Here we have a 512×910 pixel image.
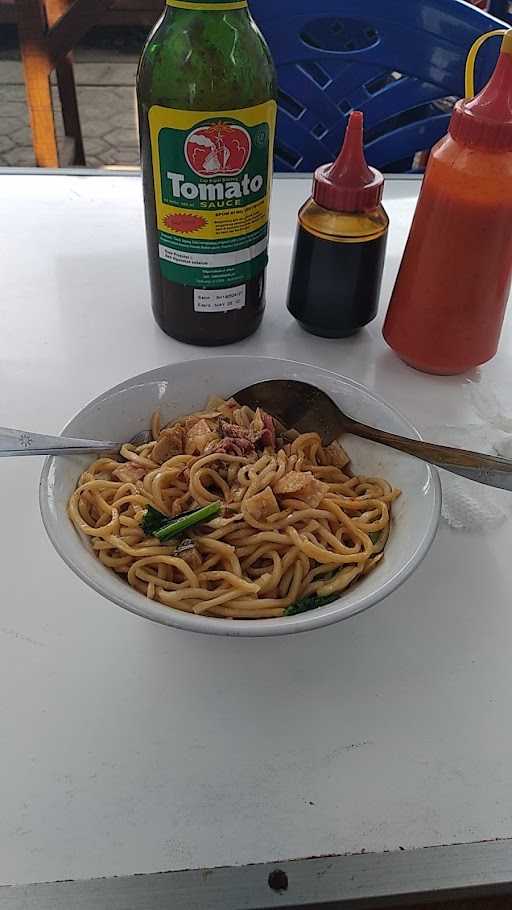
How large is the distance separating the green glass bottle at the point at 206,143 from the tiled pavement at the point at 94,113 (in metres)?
2.59

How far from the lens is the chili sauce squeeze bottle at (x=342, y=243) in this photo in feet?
2.56

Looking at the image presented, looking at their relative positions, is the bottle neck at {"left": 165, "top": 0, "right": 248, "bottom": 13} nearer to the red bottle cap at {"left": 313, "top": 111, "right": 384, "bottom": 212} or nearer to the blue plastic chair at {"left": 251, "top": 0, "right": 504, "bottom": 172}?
the red bottle cap at {"left": 313, "top": 111, "right": 384, "bottom": 212}

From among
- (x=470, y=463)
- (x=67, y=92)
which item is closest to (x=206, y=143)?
(x=470, y=463)

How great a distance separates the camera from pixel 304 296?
88 centimetres

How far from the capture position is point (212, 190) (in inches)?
28.7

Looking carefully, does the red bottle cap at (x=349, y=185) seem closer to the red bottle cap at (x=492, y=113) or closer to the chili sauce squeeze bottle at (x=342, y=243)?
the chili sauce squeeze bottle at (x=342, y=243)

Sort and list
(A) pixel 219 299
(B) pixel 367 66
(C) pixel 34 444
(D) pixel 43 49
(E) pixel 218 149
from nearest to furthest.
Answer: (C) pixel 34 444 < (E) pixel 218 149 < (A) pixel 219 299 < (B) pixel 367 66 < (D) pixel 43 49

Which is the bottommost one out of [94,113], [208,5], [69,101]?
[94,113]

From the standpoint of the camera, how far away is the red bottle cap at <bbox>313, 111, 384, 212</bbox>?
0.78 m

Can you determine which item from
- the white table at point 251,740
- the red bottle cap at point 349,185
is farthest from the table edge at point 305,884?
the red bottle cap at point 349,185

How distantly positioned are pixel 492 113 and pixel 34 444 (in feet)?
1.69

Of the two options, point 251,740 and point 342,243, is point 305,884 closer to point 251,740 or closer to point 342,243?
point 251,740

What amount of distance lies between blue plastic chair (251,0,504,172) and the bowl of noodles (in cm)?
84

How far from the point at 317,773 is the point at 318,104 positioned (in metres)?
1.22
